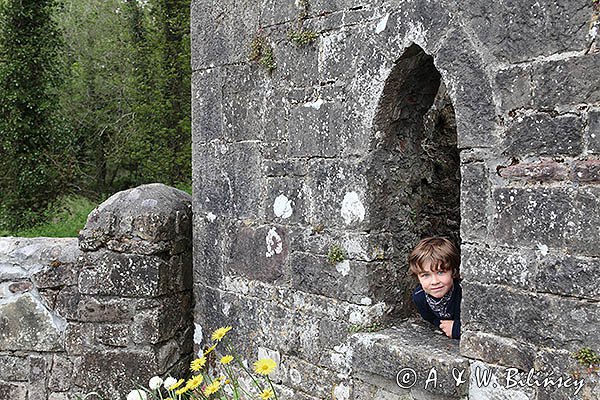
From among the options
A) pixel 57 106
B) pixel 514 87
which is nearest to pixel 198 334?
pixel 514 87

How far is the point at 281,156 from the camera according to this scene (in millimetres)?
3418

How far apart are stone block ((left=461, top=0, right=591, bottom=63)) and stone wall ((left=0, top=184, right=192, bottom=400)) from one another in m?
2.24

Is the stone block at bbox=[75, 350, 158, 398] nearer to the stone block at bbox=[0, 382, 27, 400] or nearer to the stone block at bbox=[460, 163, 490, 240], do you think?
the stone block at bbox=[0, 382, 27, 400]

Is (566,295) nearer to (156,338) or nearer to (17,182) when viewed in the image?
(156,338)

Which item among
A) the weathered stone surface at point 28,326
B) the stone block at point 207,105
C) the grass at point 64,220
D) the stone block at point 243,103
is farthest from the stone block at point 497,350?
the grass at point 64,220

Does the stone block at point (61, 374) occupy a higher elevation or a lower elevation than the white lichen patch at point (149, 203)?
lower

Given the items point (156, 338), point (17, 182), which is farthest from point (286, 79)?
point (17, 182)

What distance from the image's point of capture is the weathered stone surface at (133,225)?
12.8 feet

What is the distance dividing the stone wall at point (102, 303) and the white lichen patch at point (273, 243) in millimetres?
791

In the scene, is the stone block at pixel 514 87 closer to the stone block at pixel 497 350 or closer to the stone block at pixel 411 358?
the stone block at pixel 497 350

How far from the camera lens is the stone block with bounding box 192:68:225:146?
12.5 ft

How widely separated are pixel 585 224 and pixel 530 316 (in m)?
0.40

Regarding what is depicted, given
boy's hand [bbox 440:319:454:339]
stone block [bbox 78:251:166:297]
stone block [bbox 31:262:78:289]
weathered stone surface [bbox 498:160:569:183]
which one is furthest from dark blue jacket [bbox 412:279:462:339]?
stone block [bbox 31:262:78:289]

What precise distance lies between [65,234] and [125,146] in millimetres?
4040
